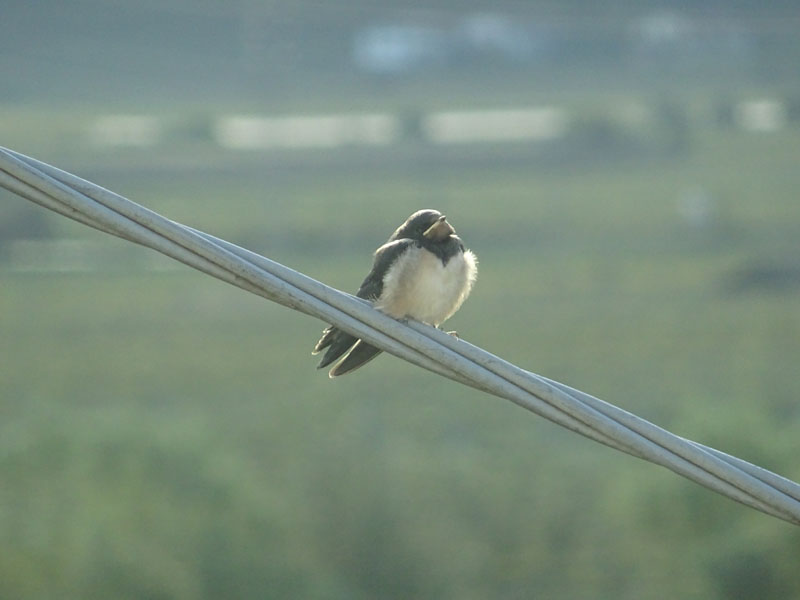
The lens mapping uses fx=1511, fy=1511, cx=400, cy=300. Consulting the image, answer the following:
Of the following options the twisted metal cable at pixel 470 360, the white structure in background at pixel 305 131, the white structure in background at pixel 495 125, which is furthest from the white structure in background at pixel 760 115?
the twisted metal cable at pixel 470 360

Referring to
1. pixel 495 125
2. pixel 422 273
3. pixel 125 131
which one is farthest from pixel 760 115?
pixel 422 273

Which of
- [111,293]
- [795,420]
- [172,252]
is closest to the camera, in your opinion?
[172,252]

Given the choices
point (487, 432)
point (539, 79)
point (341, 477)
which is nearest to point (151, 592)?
point (341, 477)

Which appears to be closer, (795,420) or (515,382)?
(515,382)

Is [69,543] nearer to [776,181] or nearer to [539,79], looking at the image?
[776,181]

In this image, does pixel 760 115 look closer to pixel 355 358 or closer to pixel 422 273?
pixel 422 273

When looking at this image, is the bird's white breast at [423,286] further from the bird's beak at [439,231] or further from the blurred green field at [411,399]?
the blurred green field at [411,399]
